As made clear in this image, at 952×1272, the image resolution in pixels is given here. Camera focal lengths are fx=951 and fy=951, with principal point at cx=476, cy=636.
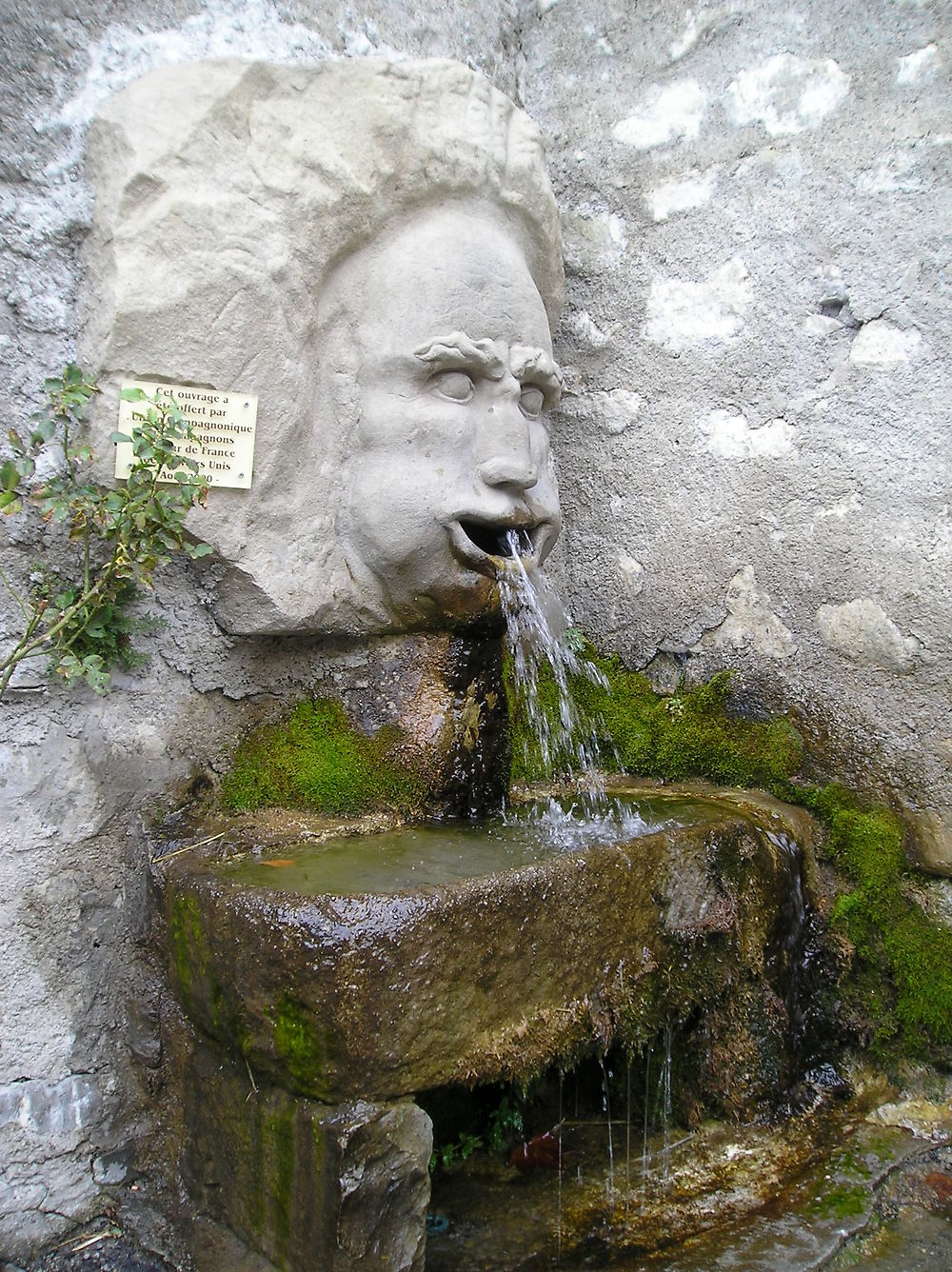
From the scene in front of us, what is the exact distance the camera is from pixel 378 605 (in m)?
2.06

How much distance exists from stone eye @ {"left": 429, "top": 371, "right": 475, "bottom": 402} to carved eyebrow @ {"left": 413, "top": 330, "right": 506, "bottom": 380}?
0.02m

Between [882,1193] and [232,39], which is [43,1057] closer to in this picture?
[882,1193]

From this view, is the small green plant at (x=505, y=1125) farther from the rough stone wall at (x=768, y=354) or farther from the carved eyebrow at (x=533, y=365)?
the carved eyebrow at (x=533, y=365)

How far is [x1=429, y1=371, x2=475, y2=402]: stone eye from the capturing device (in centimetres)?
203

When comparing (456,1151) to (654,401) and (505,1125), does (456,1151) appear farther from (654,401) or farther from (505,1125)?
(654,401)

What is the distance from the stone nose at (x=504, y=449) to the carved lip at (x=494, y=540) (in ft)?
0.28

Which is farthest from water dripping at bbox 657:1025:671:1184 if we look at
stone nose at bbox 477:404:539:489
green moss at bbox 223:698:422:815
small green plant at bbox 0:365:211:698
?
small green plant at bbox 0:365:211:698

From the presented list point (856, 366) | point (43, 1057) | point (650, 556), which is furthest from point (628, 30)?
point (43, 1057)

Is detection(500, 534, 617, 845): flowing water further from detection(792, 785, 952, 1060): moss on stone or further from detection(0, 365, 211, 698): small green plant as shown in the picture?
detection(0, 365, 211, 698): small green plant

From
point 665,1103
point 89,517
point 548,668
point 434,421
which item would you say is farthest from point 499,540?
point 665,1103

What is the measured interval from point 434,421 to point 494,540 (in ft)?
1.02

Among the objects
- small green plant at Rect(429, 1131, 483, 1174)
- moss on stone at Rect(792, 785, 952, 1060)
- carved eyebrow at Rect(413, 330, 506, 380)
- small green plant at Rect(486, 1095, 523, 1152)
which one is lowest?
small green plant at Rect(429, 1131, 483, 1174)

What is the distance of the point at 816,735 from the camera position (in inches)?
92.8

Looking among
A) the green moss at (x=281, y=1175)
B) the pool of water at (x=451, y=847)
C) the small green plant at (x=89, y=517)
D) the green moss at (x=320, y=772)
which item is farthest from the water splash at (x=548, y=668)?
the green moss at (x=281, y=1175)
